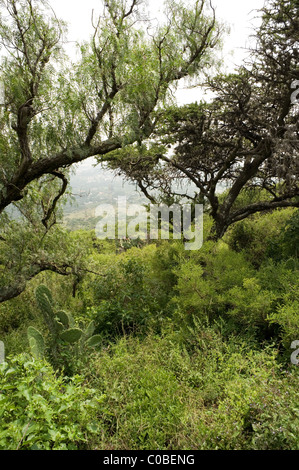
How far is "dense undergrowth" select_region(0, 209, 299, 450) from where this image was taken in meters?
2.18

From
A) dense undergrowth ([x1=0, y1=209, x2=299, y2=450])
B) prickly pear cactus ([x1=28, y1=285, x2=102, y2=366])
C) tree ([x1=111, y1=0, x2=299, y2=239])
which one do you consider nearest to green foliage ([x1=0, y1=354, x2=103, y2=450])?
dense undergrowth ([x1=0, y1=209, x2=299, y2=450])

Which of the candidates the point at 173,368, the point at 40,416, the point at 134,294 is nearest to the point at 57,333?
the point at 173,368

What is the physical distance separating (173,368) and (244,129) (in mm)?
4349

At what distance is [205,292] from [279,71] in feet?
12.4

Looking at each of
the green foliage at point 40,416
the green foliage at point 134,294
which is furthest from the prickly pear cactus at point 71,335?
the green foliage at point 134,294

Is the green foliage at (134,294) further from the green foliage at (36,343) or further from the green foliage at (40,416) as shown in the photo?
the green foliage at (40,416)

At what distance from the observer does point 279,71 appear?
4.54 metres

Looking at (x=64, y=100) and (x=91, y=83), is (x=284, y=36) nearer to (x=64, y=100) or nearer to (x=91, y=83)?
(x=91, y=83)

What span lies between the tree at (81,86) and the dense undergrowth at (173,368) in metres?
1.87

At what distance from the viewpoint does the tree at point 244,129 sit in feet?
14.6

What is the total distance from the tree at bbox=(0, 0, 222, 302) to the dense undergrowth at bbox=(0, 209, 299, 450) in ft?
6.13

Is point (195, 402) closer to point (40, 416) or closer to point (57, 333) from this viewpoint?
point (40, 416)

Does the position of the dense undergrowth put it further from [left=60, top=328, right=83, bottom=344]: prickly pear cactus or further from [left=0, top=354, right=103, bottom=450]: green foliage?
[left=60, top=328, right=83, bottom=344]: prickly pear cactus

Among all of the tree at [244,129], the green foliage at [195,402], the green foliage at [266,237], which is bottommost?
the green foliage at [195,402]
